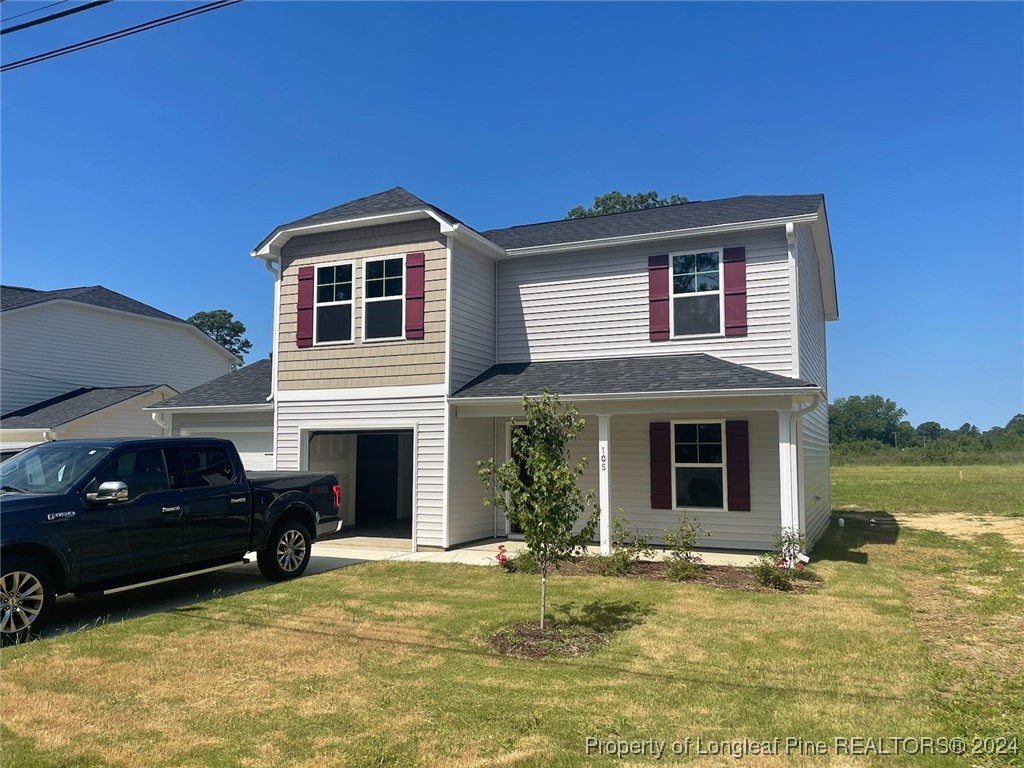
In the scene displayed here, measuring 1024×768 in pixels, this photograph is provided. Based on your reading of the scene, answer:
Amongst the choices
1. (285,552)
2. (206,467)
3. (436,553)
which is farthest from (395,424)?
(206,467)

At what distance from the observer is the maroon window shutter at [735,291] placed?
39.7 feet

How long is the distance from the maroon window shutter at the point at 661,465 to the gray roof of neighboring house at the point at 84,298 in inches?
777

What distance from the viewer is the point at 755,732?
430 cm

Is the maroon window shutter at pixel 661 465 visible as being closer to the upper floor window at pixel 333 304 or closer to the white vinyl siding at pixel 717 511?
the white vinyl siding at pixel 717 511

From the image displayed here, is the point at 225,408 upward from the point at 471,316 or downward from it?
downward

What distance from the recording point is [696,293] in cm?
1262

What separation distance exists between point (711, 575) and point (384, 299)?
24.8 feet

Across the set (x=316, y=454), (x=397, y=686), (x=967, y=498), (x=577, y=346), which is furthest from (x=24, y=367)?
(x=967, y=498)

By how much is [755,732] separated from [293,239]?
12.3m

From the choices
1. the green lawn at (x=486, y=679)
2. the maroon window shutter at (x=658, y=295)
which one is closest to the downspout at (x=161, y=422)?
the green lawn at (x=486, y=679)

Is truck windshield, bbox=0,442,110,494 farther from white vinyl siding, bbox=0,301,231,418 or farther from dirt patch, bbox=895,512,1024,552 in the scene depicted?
white vinyl siding, bbox=0,301,231,418

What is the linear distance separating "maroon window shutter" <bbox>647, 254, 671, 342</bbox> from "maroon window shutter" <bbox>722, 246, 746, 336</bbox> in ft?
3.62

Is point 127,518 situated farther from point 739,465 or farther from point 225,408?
point 739,465

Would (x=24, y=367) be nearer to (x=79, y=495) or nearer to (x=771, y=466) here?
(x=79, y=495)
